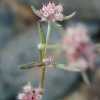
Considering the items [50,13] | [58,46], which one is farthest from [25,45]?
[50,13]

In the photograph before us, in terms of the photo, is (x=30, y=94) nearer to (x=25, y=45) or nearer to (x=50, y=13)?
(x=50, y=13)

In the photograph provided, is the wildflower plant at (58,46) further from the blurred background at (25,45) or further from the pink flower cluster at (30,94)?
the blurred background at (25,45)

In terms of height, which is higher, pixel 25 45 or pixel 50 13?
pixel 50 13

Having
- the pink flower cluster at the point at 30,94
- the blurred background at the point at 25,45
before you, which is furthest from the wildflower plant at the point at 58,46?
the blurred background at the point at 25,45

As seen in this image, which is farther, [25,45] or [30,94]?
[25,45]

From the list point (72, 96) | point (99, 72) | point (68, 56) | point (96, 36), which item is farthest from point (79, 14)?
point (68, 56)

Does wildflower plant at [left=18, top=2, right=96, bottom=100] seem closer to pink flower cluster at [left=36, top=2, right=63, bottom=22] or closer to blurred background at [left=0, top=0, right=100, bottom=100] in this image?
pink flower cluster at [left=36, top=2, right=63, bottom=22]

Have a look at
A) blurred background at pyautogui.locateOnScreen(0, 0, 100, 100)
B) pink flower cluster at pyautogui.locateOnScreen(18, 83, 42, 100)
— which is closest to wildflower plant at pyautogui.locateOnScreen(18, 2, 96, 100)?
pink flower cluster at pyautogui.locateOnScreen(18, 83, 42, 100)
